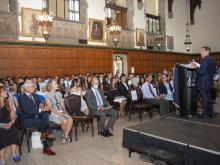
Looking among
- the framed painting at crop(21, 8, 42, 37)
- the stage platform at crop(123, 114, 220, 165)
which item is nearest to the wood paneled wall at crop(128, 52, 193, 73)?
the framed painting at crop(21, 8, 42, 37)

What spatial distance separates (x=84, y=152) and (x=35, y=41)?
8679 mm

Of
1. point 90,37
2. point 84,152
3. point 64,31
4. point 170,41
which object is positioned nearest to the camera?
point 84,152

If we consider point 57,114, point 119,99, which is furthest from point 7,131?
point 119,99

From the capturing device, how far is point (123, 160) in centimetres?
444

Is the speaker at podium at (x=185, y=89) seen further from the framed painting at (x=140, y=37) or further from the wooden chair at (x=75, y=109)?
the framed painting at (x=140, y=37)

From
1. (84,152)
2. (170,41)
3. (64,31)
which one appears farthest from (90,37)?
(84,152)

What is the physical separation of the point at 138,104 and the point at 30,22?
7.48 meters

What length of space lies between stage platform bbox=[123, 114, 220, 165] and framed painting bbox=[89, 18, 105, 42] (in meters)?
10.5

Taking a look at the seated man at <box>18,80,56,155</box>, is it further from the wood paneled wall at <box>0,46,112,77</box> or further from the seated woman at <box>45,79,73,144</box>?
the wood paneled wall at <box>0,46,112,77</box>

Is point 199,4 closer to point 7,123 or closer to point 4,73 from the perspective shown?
point 4,73

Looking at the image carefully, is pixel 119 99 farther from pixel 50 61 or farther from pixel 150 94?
pixel 50 61

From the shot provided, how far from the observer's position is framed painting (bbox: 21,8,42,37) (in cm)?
1183

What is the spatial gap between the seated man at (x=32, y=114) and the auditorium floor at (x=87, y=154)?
0.98 feet

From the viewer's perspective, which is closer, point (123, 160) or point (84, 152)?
point (123, 160)
